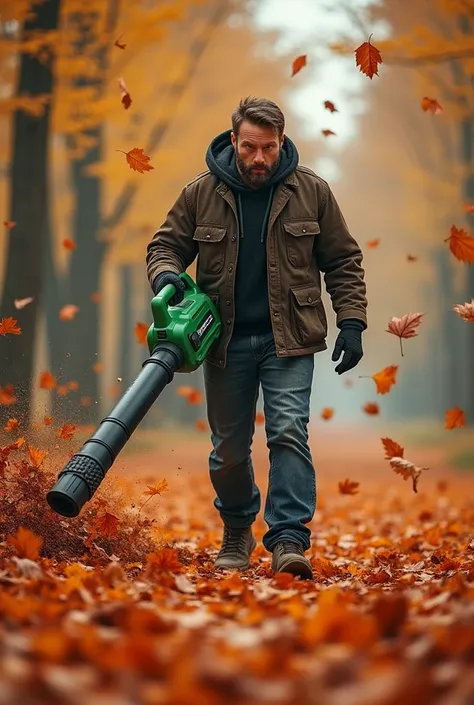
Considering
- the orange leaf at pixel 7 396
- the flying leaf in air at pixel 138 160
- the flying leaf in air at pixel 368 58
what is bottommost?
the orange leaf at pixel 7 396

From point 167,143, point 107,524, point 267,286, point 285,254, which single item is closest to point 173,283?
point 267,286

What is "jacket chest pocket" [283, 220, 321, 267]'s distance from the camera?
4.37m

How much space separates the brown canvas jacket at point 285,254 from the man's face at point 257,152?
0.14m

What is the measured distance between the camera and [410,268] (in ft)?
79.9

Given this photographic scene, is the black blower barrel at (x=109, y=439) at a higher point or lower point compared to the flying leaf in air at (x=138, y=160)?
lower

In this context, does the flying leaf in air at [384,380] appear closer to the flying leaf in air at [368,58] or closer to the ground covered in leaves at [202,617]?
the ground covered in leaves at [202,617]

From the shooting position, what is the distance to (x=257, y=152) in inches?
168

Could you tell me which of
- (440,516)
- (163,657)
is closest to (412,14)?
(440,516)

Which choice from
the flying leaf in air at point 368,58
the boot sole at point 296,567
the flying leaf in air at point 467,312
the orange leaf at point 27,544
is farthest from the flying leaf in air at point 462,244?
the orange leaf at point 27,544

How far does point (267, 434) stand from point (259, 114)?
1553 mm

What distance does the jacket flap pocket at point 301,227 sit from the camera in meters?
4.36

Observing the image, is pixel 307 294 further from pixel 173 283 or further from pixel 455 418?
pixel 455 418

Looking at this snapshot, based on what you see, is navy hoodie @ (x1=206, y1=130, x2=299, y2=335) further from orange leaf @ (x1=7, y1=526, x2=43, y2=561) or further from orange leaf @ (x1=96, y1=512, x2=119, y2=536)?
orange leaf @ (x1=7, y1=526, x2=43, y2=561)

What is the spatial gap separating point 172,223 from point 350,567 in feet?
→ 6.54
